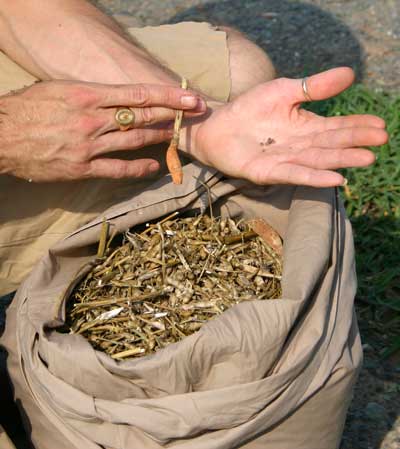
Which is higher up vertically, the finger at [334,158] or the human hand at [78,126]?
the human hand at [78,126]

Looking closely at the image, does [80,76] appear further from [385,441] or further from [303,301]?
[385,441]

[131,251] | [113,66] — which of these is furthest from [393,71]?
[131,251]

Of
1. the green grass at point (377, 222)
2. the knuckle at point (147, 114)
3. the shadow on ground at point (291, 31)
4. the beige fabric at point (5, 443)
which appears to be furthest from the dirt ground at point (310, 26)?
the beige fabric at point (5, 443)

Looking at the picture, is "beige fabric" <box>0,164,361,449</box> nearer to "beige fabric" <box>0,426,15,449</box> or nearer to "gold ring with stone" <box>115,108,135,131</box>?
"beige fabric" <box>0,426,15,449</box>

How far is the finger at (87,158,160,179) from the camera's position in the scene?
2.17m

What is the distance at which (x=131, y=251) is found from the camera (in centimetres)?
215

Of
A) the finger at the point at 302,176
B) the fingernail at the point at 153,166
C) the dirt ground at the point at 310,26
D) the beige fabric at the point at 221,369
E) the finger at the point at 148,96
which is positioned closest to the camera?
the beige fabric at the point at 221,369

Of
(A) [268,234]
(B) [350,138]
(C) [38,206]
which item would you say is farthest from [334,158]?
(C) [38,206]

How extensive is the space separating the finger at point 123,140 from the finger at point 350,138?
42 cm

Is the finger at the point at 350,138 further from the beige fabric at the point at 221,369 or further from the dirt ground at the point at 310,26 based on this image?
the dirt ground at the point at 310,26

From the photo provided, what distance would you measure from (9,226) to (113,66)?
0.51 m

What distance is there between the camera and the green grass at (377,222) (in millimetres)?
2740

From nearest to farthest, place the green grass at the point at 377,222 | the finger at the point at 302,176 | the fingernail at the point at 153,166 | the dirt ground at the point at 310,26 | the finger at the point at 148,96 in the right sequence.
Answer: the finger at the point at 302,176 < the finger at the point at 148,96 < the fingernail at the point at 153,166 < the green grass at the point at 377,222 < the dirt ground at the point at 310,26

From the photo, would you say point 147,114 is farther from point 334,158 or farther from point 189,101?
point 334,158
